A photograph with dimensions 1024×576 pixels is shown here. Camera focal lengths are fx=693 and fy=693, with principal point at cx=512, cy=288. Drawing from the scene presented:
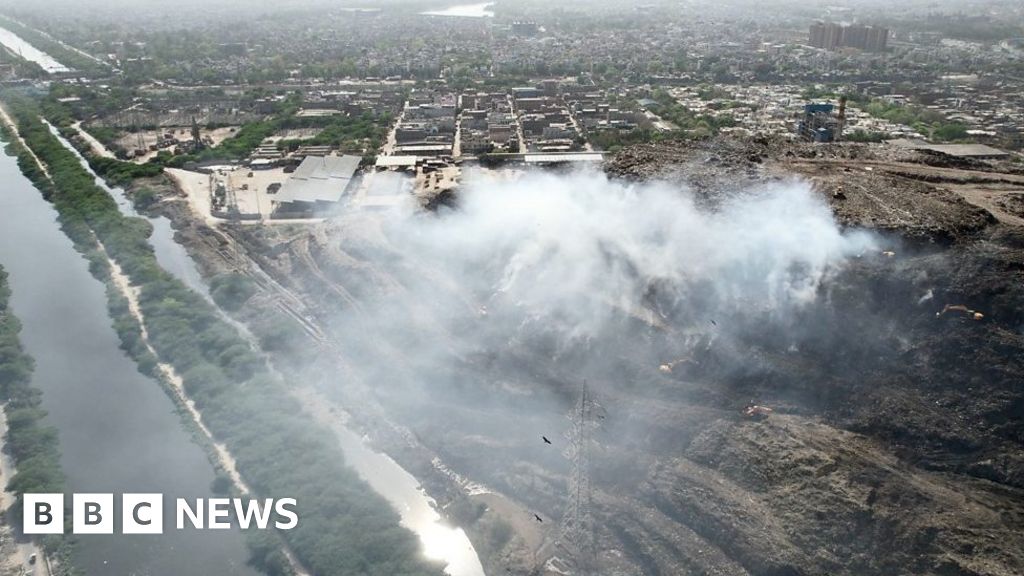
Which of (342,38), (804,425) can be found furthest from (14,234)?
(342,38)

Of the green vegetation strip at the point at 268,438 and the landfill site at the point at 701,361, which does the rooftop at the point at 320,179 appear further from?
the green vegetation strip at the point at 268,438

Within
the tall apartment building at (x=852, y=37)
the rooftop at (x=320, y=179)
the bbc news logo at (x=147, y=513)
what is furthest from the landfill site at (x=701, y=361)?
the tall apartment building at (x=852, y=37)

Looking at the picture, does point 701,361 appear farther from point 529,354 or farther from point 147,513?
point 147,513

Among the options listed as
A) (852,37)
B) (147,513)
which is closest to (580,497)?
(147,513)

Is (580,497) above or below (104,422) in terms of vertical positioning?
above

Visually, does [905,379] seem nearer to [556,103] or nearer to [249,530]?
[249,530]
